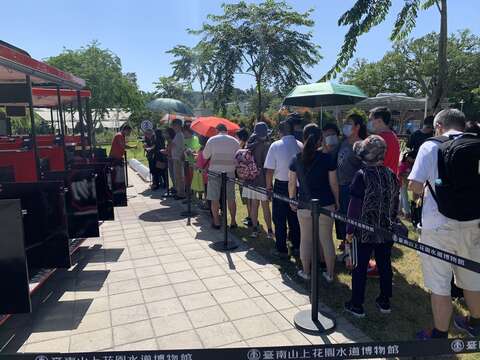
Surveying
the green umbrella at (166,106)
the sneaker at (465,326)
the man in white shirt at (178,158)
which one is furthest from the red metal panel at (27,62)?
the green umbrella at (166,106)

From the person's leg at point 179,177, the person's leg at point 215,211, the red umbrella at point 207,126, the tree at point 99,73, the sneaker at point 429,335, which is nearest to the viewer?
the sneaker at point 429,335

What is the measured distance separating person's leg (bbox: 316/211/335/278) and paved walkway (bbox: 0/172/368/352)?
464mm

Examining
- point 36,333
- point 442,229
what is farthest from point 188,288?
point 442,229

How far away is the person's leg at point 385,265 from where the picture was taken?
368 centimetres

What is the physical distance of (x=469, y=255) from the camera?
116 inches

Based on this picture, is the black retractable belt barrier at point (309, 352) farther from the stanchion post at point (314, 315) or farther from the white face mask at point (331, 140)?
the white face mask at point (331, 140)

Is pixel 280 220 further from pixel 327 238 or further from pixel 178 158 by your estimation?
pixel 178 158

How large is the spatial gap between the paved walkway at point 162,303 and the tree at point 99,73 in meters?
28.3

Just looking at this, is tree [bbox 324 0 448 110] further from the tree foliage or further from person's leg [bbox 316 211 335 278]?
the tree foliage

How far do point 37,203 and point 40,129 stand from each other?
26.8ft

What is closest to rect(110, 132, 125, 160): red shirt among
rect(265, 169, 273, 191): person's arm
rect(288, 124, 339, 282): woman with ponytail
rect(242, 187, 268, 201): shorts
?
rect(242, 187, 268, 201): shorts

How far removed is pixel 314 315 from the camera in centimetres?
355

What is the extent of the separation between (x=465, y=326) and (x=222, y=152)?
13.7 feet

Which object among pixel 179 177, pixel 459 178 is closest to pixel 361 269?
pixel 459 178
